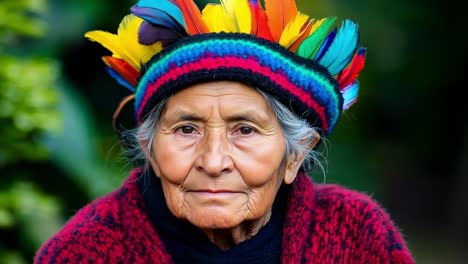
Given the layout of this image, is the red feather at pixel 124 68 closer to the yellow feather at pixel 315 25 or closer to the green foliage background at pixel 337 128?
the yellow feather at pixel 315 25

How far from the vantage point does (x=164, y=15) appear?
312 centimetres

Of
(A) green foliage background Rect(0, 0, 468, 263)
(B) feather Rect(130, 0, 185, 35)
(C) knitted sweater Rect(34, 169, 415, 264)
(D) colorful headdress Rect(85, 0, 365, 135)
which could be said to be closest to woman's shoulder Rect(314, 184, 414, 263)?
(C) knitted sweater Rect(34, 169, 415, 264)

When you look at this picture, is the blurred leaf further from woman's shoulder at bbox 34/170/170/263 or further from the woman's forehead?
the woman's forehead

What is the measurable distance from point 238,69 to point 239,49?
2.6 inches

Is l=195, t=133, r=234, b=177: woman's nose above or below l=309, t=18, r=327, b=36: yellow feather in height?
below

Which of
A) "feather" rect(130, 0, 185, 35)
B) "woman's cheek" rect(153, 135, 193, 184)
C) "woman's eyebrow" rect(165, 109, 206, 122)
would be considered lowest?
"woman's cheek" rect(153, 135, 193, 184)

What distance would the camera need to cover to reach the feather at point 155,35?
314cm

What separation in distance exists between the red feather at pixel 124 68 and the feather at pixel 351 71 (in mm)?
755

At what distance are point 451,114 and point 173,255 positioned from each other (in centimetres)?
645

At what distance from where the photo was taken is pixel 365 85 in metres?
8.58

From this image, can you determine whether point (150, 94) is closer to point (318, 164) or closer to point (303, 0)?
point (318, 164)

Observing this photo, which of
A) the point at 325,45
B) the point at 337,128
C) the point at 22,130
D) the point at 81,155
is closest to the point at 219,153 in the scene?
the point at 325,45

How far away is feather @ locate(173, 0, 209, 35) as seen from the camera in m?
3.08

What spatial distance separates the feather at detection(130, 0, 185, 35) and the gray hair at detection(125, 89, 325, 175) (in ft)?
0.86
